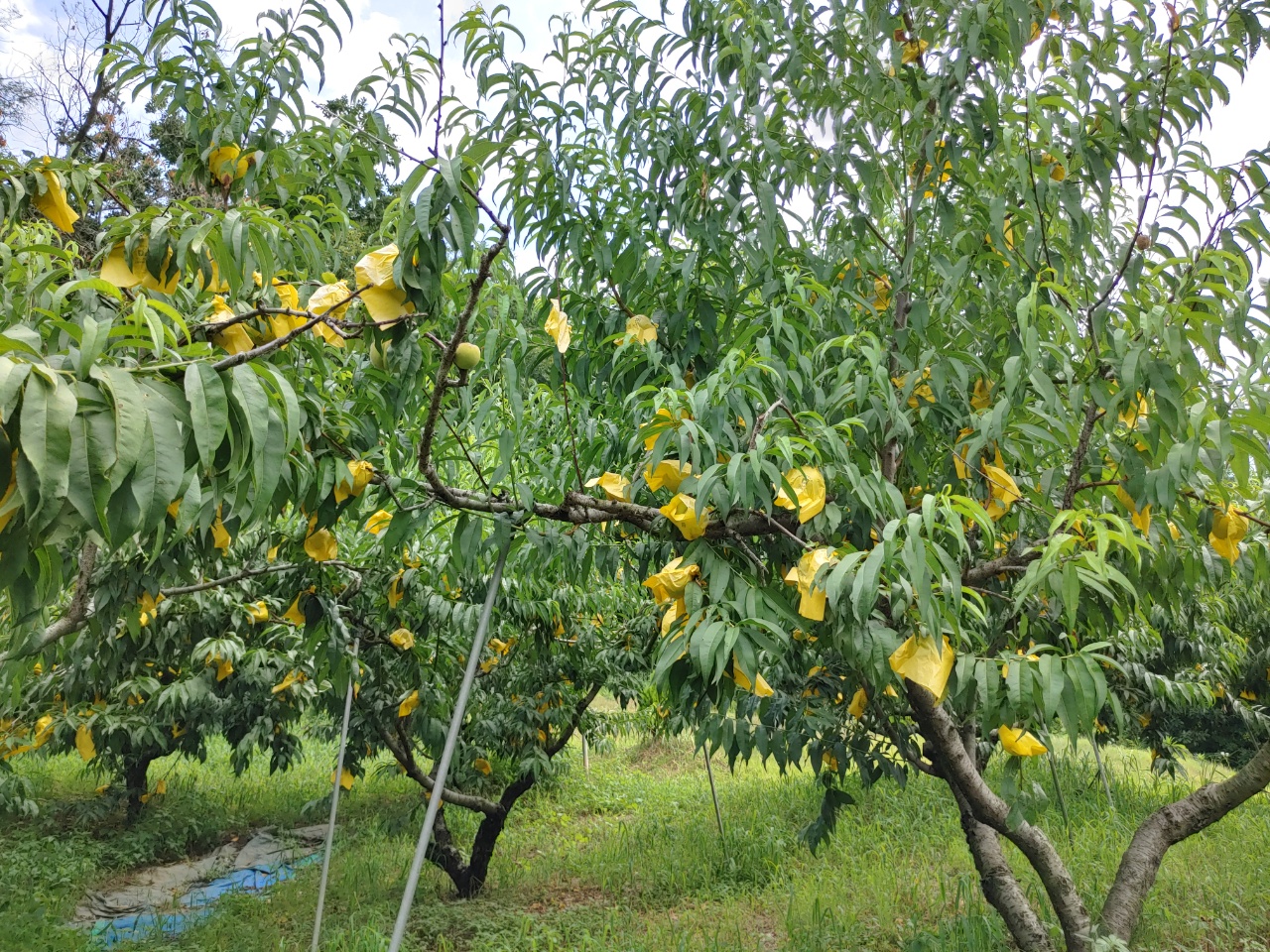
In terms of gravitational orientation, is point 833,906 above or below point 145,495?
below

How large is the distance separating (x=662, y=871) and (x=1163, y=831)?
308cm

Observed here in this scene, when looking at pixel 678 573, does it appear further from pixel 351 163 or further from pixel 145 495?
pixel 351 163

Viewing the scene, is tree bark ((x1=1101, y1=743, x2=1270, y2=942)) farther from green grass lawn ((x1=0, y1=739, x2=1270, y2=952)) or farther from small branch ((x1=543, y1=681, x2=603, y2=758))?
small branch ((x1=543, y1=681, x2=603, y2=758))

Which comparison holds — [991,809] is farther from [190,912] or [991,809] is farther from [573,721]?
[190,912]

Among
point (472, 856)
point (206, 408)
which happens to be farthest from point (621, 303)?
point (472, 856)

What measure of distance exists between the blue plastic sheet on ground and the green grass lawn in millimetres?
162

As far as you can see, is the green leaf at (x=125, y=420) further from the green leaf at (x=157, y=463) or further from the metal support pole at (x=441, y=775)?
the metal support pole at (x=441, y=775)

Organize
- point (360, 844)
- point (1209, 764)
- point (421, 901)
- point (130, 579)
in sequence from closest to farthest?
point (130, 579), point (421, 901), point (360, 844), point (1209, 764)

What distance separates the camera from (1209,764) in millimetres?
6875

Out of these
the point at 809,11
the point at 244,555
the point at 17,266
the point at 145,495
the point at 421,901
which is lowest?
the point at 421,901

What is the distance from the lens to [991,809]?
7.05 ft

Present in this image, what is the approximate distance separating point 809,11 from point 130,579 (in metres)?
2.35

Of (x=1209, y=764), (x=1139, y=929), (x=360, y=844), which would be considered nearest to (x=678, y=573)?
(x=1139, y=929)

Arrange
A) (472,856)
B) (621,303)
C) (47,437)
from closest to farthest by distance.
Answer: (47,437) → (621,303) → (472,856)
